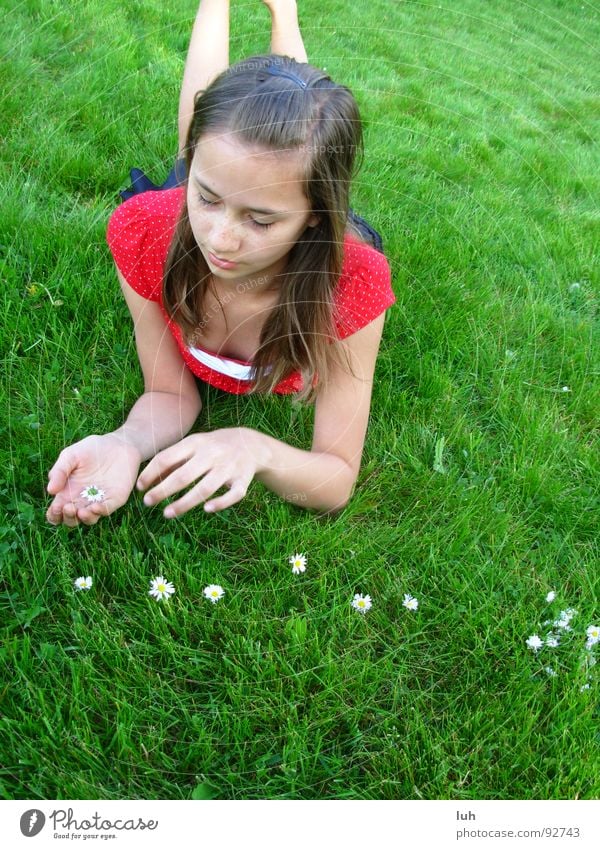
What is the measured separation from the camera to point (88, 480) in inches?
59.1

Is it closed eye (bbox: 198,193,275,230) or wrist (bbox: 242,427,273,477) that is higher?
closed eye (bbox: 198,193,275,230)

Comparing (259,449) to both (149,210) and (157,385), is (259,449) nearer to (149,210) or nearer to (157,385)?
(157,385)

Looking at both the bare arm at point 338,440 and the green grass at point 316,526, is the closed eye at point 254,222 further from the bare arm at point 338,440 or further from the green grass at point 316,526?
the green grass at point 316,526

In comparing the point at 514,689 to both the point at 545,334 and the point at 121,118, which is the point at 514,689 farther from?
the point at 121,118

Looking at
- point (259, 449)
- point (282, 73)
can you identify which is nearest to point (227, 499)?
point (259, 449)

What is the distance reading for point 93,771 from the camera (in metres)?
1.26

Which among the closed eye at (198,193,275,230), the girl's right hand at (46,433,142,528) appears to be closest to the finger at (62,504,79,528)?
the girl's right hand at (46,433,142,528)

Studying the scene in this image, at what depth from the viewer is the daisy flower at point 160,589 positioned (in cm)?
151

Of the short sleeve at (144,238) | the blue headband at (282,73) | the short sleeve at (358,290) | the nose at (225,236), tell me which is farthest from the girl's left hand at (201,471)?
the blue headband at (282,73)

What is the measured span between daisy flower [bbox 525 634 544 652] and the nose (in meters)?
1.05

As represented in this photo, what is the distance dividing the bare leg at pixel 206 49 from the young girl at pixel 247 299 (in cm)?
44

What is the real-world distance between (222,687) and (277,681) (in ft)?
0.36
